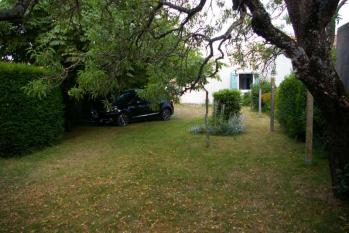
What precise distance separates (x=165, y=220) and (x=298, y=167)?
3719mm

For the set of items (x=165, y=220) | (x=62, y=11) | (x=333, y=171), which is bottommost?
(x=165, y=220)

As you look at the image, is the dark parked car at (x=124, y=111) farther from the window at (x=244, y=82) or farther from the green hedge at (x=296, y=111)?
the window at (x=244, y=82)

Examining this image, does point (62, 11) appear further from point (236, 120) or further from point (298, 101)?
point (236, 120)

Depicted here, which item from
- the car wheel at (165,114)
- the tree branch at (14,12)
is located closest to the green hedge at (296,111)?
the car wheel at (165,114)

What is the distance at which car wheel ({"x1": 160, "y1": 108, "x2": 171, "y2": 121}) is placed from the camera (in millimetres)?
16688

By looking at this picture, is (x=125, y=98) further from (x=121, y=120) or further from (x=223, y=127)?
(x=223, y=127)

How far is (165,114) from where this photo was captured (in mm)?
16812

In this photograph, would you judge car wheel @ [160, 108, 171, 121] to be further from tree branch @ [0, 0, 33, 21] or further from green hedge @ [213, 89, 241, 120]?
tree branch @ [0, 0, 33, 21]

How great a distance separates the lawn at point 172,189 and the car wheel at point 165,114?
18.4 ft

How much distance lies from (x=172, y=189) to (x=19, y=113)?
551 cm

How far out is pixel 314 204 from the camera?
582cm

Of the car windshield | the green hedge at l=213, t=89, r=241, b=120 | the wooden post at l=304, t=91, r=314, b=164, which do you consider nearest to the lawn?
the wooden post at l=304, t=91, r=314, b=164

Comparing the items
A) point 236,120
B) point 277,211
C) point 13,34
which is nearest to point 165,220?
point 277,211

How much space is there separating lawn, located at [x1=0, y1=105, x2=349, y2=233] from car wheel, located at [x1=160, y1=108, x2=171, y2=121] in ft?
18.4
